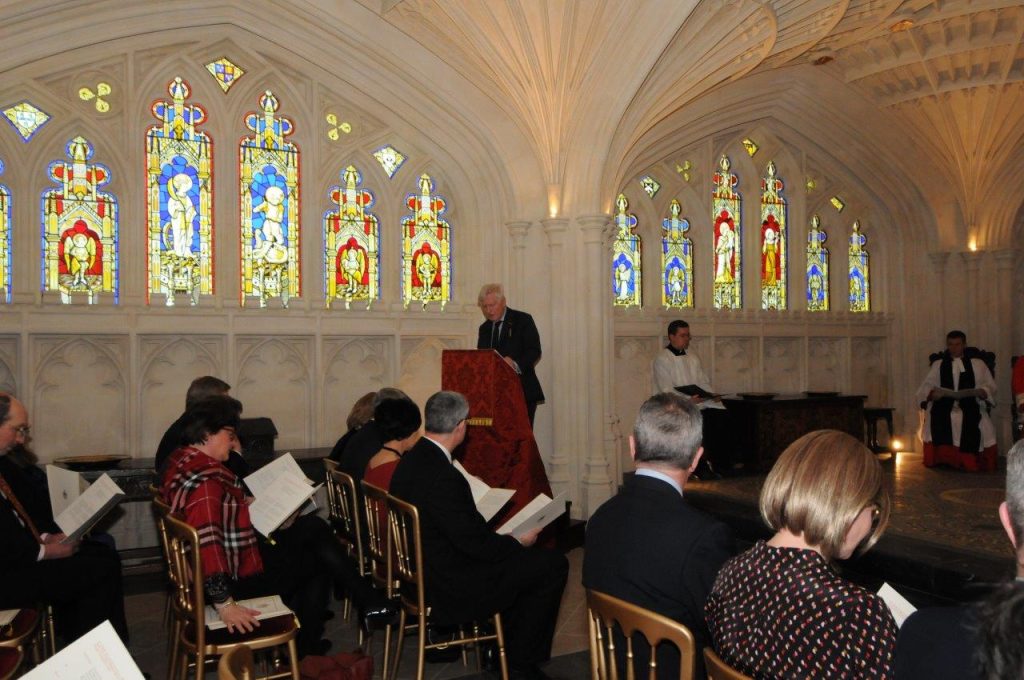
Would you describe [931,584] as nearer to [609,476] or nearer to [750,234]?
[609,476]

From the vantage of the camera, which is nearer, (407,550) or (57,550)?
(407,550)

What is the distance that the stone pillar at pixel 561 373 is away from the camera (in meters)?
8.93

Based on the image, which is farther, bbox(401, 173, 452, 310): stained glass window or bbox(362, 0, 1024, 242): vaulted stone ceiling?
bbox(401, 173, 452, 310): stained glass window

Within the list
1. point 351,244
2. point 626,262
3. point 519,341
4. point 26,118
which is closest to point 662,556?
point 519,341

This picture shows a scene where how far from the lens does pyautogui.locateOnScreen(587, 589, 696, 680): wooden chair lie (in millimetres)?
2100

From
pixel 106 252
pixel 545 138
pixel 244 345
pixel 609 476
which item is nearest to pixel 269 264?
pixel 244 345

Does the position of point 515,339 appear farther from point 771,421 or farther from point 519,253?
point 771,421

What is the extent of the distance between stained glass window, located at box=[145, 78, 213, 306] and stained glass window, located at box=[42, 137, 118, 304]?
34cm

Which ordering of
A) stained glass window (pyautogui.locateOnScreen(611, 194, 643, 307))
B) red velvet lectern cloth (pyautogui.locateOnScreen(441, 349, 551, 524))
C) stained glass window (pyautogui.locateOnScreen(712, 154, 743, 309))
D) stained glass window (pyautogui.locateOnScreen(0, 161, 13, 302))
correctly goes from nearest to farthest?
red velvet lectern cloth (pyautogui.locateOnScreen(441, 349, 551, 524)) < stained glass window (pyautogui.locateOnScreen(0, 161, 13, 302)) < stained glass window (pyautogui.locateOnScreen(611, 194, 643, 307)) < stained glass window (pyautogui.locateOnScreen(712, 154, 743, 309))

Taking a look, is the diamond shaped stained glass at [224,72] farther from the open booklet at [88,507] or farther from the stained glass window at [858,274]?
the stained glass window at [858,274]

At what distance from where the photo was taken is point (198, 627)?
3.38m

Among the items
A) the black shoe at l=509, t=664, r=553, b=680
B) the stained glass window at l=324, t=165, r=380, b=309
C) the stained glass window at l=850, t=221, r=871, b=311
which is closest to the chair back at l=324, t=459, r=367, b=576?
the black shoe at l=509, t=664, r=553, b=680

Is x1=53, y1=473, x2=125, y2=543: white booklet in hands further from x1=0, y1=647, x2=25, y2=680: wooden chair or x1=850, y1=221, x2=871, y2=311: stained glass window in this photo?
x1=850, y1=221, x2=871, y2=311: stained glass window

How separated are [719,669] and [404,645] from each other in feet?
11.5
